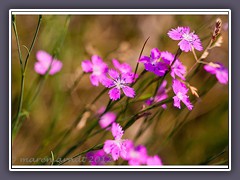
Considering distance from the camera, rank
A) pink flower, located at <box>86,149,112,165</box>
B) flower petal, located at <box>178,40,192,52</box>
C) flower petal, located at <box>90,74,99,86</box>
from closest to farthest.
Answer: flower petal, located at <box>178,40,192,52</box> → flower petal, located at <box>90,74,99,86</box> → pink flower, located at <box>86,149,112,165</box>

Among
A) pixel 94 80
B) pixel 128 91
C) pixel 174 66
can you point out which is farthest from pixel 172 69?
pixel 94 80

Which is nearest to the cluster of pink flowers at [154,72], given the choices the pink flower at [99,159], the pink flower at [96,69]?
the pink flower at [96,69]

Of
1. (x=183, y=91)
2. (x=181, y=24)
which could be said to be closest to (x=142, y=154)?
(x=183, y=91)

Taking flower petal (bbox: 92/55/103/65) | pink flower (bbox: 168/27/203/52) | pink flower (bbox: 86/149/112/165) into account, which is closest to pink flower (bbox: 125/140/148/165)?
pink flower (bbox: 86/149/112/165)

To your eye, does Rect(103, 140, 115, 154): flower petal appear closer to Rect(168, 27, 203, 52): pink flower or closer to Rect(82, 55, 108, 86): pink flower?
Rect(82, 55, 108, 86): pink flower

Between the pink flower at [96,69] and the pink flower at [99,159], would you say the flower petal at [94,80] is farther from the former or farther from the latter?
the pink flower at [99,159]

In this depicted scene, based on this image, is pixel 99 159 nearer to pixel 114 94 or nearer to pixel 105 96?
pixel 114 94
